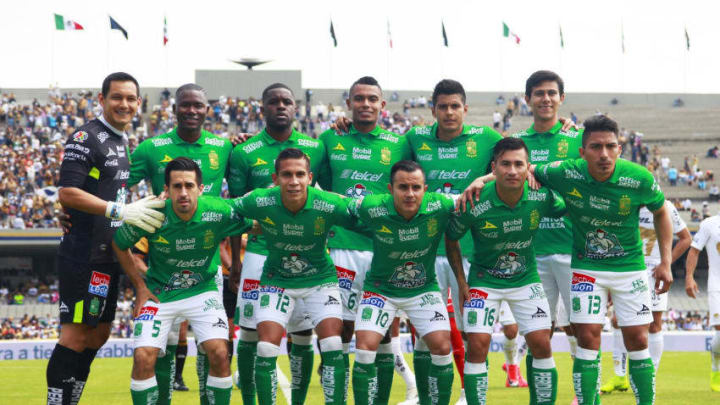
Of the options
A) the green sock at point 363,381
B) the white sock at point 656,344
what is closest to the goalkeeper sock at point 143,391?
the green sock at point 363,381

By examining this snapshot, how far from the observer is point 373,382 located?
26.0ft

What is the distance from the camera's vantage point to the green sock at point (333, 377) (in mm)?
7773

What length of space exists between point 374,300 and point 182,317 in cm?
176

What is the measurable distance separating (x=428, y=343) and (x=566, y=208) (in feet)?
6.06

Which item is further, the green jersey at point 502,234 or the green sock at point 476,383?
the green jersey at point 502,234

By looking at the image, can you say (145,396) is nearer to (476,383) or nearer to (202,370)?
(202,370)

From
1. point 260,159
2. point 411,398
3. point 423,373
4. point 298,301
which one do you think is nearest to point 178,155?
point 260,159

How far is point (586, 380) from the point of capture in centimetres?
780

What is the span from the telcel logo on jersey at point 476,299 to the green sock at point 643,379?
1475mm

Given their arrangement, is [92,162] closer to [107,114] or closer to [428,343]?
[107,114]

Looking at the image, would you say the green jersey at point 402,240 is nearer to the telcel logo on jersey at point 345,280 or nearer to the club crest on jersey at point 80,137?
the telcel logo on jersey at point 345,280

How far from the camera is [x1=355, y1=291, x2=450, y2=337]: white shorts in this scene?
796 cm

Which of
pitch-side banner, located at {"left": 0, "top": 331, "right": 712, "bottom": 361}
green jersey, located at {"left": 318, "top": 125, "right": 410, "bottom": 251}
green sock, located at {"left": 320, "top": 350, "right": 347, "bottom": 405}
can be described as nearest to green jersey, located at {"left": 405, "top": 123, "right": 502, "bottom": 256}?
green jersey, located at {"left": 318, "top": 125, "right": 410, "bottom": 251}

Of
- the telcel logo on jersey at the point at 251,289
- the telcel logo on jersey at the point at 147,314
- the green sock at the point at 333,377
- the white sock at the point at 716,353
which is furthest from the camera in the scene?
the white sock at the point at 716,353
